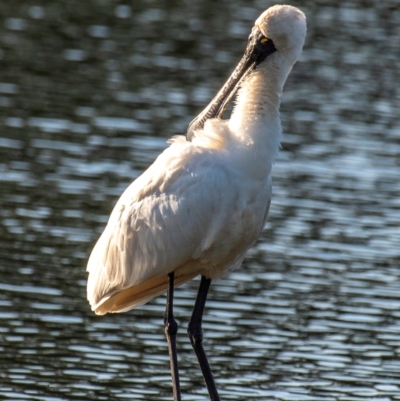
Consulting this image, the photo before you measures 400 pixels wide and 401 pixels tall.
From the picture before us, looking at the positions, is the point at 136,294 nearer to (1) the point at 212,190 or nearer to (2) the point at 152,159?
(1) the point at 212,190

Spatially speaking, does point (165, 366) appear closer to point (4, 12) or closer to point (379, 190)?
point (379, 190)

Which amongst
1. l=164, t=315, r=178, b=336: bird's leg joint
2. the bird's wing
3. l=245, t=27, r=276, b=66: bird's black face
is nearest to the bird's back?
the bird's wing

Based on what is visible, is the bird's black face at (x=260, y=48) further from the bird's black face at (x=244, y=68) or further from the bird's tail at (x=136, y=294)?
the bird's tail at (x=136, y=294)

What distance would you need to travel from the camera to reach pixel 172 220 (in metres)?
11.4

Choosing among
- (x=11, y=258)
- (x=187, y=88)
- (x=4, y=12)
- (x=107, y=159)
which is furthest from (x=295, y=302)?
(x=4, y=12)

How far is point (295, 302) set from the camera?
16422mm

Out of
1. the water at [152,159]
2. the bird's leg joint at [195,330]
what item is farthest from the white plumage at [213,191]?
the water at [152,159]

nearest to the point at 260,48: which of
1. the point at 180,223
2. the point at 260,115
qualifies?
the point at 260,115

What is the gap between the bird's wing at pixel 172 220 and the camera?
36.4 feet

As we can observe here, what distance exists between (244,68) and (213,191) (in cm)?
126

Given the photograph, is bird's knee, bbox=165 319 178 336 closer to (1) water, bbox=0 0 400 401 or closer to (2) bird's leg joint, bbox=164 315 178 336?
(2) bird's leg joint, bbox=164 315 178 336

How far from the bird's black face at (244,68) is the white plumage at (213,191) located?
6 cm

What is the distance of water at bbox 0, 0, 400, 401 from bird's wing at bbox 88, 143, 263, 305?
6.55 ft

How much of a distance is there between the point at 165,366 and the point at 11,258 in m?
3.52
